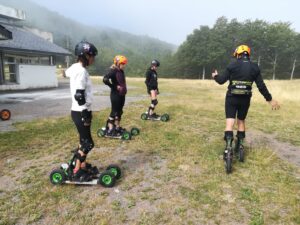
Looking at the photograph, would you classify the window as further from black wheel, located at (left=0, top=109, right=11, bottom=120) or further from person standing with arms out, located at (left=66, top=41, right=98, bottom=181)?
person standing with arms out, located at (left=66, top=41, right=98, bottom=181)

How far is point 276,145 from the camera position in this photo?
8422 millimetres

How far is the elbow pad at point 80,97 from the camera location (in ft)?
14.5

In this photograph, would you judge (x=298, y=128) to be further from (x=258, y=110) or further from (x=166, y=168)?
(x=166, y=168)

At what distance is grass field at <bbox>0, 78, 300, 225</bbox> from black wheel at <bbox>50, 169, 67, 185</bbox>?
11 centimetres

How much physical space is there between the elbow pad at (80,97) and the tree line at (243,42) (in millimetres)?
74819

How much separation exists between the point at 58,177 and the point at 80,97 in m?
1.76

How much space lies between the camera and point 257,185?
5301mm

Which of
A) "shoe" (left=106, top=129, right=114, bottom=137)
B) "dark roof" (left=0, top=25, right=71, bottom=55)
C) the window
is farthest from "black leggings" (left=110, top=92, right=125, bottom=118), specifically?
the window

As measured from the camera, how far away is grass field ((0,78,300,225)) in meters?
4.18

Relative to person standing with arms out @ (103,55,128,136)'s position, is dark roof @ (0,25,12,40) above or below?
above

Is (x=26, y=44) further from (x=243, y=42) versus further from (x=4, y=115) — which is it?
(x=243, y=42)

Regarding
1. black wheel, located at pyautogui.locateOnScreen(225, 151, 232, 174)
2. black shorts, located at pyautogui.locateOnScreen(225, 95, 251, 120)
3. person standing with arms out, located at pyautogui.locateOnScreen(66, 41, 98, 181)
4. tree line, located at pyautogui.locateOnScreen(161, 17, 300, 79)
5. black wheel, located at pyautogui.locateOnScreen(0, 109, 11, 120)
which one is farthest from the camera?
tree line, located at pyautogui.locateOnScreen(161, 17, 300, 79)

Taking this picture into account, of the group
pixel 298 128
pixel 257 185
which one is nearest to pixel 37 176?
pixel 257 185

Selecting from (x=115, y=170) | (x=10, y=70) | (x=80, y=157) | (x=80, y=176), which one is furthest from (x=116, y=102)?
(x=10, y=70)
